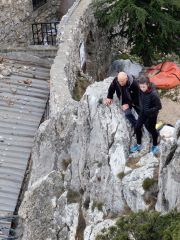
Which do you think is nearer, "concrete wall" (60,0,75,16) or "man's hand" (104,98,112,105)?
"man's hand" (104,98,112,105)

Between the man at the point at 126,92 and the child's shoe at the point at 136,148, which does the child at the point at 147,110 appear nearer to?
the child's shoe at the point at 136,148

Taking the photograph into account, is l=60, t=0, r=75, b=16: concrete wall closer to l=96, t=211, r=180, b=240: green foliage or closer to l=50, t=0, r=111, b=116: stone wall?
l=50, t=0, r=111, b=116: stone wall

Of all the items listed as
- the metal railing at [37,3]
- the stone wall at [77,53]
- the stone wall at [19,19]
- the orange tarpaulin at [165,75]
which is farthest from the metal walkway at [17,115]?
the orange tarpaulin at [165,75]

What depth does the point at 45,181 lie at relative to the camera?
1035 centimetres

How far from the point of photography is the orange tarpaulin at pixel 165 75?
593 inches

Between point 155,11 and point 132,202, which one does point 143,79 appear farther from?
point 155,11

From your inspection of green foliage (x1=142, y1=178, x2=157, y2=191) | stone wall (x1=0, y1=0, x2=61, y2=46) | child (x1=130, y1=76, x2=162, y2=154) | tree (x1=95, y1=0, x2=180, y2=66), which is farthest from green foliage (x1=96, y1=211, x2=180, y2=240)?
stone wall (x1=0, y1=0, x2=61, y2=46)

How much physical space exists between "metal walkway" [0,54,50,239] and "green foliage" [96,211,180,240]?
12.3ft

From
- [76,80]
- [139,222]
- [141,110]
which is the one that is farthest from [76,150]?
[76,80]

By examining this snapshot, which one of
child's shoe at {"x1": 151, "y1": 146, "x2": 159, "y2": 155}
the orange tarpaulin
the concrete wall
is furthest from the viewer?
the concrete wall

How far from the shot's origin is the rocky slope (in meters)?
8.40

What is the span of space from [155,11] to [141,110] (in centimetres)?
696

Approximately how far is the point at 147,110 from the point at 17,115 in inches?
220

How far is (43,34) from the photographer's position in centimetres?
1780
